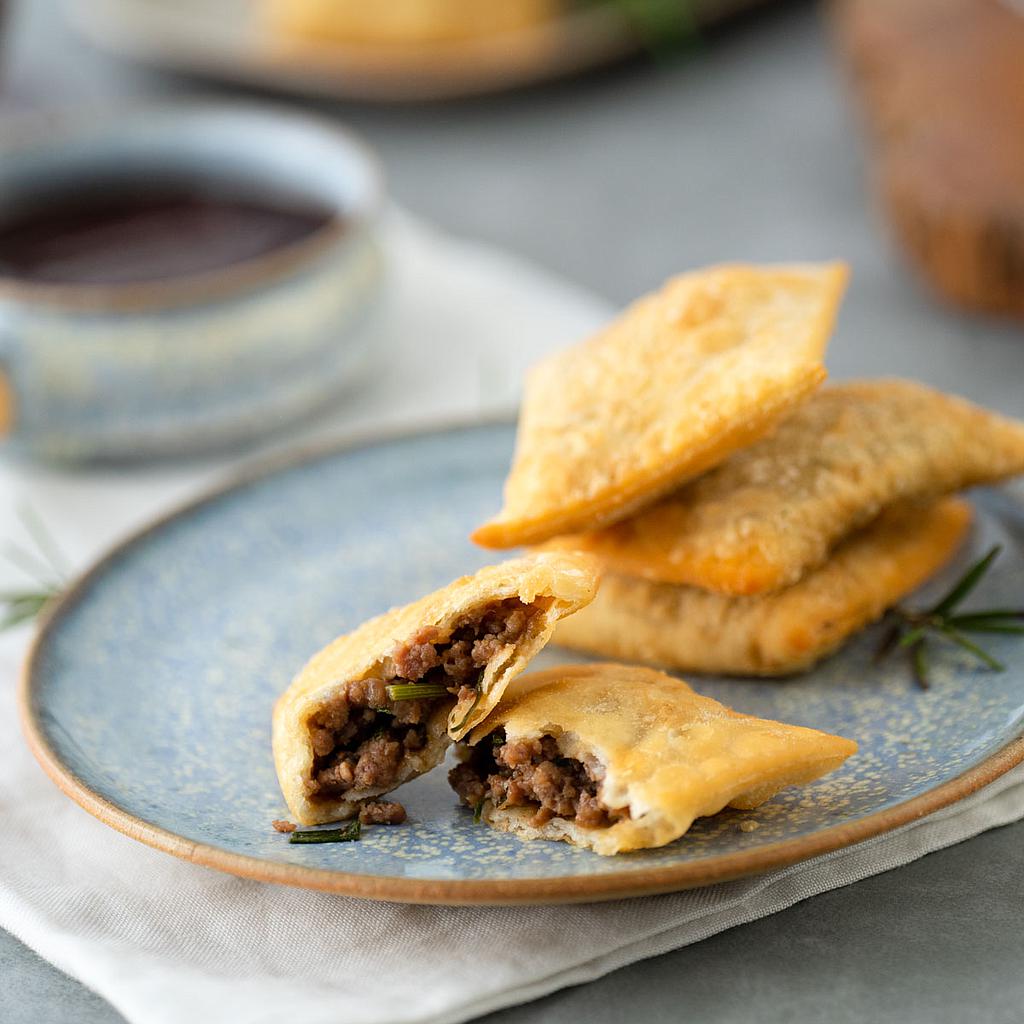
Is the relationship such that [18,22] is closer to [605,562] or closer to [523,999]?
[605,562]

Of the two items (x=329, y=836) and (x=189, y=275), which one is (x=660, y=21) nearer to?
(x=189, y=275)

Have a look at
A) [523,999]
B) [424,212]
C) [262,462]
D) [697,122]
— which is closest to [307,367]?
[262,462]

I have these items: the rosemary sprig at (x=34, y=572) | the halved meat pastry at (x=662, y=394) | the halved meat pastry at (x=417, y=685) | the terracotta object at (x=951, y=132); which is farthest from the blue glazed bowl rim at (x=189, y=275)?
the terracotta object at (x=951, y=132)

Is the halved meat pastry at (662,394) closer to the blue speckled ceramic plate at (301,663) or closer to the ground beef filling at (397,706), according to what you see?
the ground beef filling at (397,706)

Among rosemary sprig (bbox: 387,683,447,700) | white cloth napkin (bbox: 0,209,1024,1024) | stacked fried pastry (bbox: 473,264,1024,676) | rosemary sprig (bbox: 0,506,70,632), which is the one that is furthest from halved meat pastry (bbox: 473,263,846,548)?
rosemary sprig (bbox: 0,506,70,632)

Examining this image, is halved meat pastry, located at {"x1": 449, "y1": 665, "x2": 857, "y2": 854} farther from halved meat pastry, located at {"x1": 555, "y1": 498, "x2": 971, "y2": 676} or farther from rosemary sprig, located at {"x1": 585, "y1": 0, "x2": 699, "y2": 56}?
rosemary sprig, located at {"x1": 585, "y1": 0, "x2": 699, "y2": 56}

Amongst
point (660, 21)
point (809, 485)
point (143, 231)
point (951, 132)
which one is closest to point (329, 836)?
point (809, 485)
